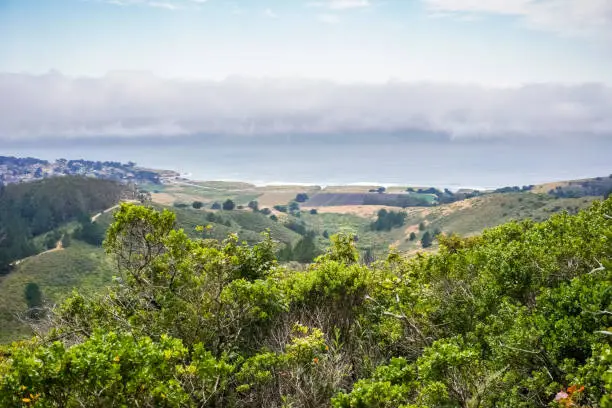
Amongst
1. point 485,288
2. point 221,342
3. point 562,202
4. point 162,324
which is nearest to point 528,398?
point 485,288

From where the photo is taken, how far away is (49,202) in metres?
143

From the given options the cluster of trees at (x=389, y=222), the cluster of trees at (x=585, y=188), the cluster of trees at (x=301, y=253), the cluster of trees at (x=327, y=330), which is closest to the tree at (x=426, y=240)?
the cluster of trees at (x=389, y=222)

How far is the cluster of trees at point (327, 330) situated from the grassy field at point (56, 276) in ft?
202

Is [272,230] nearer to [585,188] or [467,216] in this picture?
[467,216]

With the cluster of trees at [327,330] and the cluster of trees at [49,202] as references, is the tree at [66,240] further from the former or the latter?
the cluster of trees at [327,330]

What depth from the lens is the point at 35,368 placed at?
6.71 metres

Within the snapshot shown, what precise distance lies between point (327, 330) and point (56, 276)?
8143cm

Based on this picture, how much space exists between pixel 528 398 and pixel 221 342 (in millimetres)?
6826

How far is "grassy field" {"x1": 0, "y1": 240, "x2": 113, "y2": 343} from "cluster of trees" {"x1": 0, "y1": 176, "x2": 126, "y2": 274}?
29422 mm

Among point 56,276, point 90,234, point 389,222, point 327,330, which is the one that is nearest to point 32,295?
point 56,276

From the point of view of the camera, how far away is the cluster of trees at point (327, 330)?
7.72m

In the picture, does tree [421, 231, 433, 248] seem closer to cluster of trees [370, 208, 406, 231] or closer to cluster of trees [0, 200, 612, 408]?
cluster of trees [370, 208, 406, 231]

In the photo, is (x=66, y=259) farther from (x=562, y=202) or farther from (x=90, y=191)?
(x=562, y=202)

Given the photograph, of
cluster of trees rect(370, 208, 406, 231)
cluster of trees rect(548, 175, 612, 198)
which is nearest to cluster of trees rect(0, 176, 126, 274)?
cluster of trees rect(370, 208, 406, 231)
